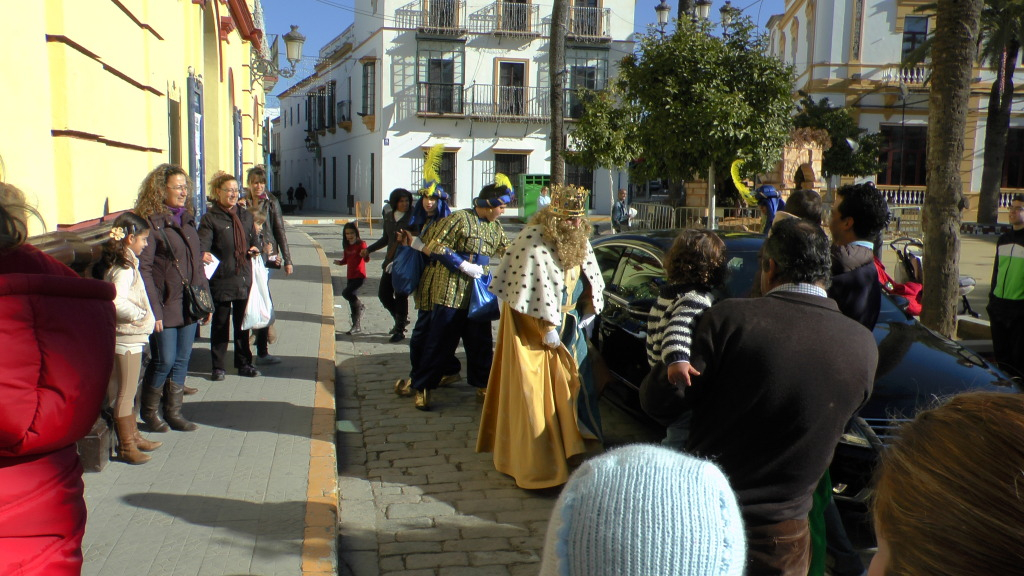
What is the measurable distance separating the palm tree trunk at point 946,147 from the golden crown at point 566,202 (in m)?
3.66

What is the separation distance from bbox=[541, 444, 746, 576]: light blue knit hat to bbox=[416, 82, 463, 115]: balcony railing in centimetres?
3665

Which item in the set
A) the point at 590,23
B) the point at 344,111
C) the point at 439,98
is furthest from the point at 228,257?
the point at 344,111

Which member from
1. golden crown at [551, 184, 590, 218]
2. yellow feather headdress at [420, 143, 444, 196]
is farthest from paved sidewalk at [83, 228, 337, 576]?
golden crown at [551, 184, 590, 218]

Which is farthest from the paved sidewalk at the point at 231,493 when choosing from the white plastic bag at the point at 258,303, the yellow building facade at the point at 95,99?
the yellow building facade at the point at 95,99

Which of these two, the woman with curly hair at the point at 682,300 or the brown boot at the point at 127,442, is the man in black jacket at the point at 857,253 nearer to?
the woman with curly hair at the point at 682,300

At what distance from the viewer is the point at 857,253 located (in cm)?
443

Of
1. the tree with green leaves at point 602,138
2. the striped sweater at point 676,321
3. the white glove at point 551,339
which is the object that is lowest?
the white glove at point 551,339

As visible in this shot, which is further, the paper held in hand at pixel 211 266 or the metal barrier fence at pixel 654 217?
the metal barrier fence at pixel 654 217

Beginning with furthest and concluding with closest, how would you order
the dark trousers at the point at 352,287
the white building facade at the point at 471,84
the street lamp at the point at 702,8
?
the white building facade at the point at 471,84 < the street lamp at the point at 702,8 < the dark trousers at the point at 352,287

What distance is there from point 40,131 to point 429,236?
266 centimetres

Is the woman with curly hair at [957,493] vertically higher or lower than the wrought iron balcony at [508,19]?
lower

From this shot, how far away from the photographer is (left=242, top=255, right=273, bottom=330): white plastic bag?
713 centimetres

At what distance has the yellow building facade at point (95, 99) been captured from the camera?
4.76m

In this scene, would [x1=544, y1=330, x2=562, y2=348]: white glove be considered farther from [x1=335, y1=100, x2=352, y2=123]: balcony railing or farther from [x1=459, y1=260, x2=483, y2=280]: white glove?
[x1=335, y1=100, x2=352, y2=123]: balcony railing
